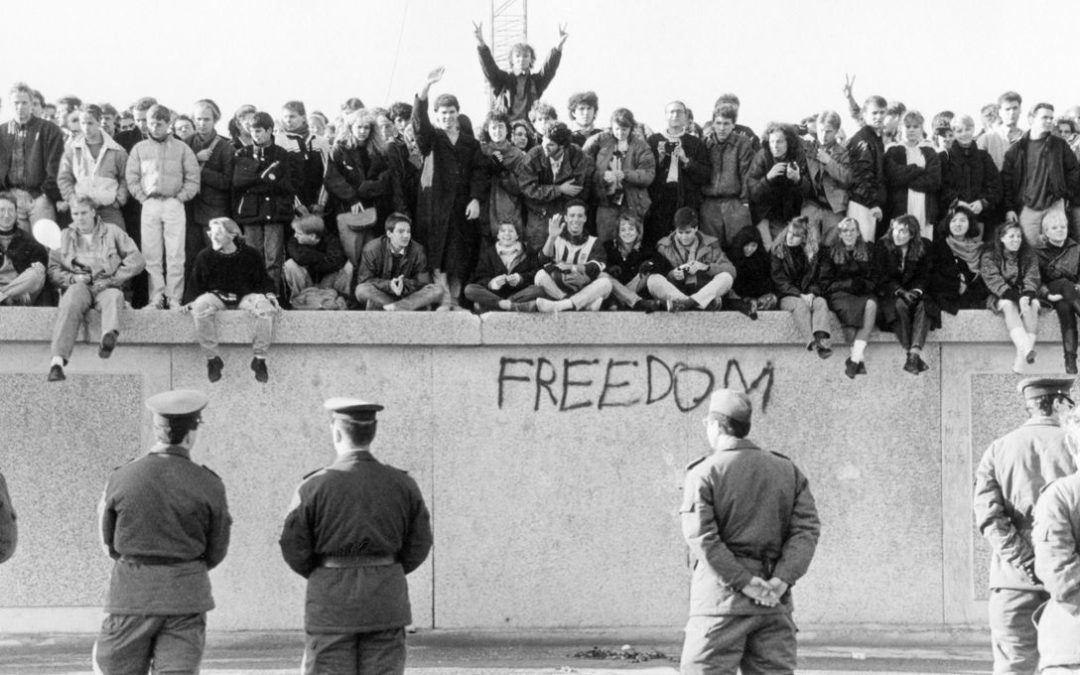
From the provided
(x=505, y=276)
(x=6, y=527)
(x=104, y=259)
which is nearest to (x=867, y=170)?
(x=505, y=276)

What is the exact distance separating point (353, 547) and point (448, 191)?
5491mm

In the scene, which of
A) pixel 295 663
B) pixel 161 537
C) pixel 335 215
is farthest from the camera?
pixel 335 215

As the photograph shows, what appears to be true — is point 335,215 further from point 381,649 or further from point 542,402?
point 381,649

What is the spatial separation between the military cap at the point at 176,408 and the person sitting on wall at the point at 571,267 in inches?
180

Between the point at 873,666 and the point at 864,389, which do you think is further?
the point at 864,389

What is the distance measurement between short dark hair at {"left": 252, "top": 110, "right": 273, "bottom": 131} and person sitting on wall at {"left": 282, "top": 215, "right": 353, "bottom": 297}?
76 centimetres

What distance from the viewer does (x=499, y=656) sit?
428 inches

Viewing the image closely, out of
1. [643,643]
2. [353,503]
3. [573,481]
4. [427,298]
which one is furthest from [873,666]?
[353,503]

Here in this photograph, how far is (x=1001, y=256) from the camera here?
11.9 metres

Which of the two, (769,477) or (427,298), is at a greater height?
(427,298)

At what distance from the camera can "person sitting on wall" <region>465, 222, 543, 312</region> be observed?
11.5 m

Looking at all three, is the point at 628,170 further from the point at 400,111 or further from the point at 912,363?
the point at 912,363

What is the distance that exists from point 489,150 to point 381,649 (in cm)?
591

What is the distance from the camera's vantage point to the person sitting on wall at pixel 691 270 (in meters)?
11.5
